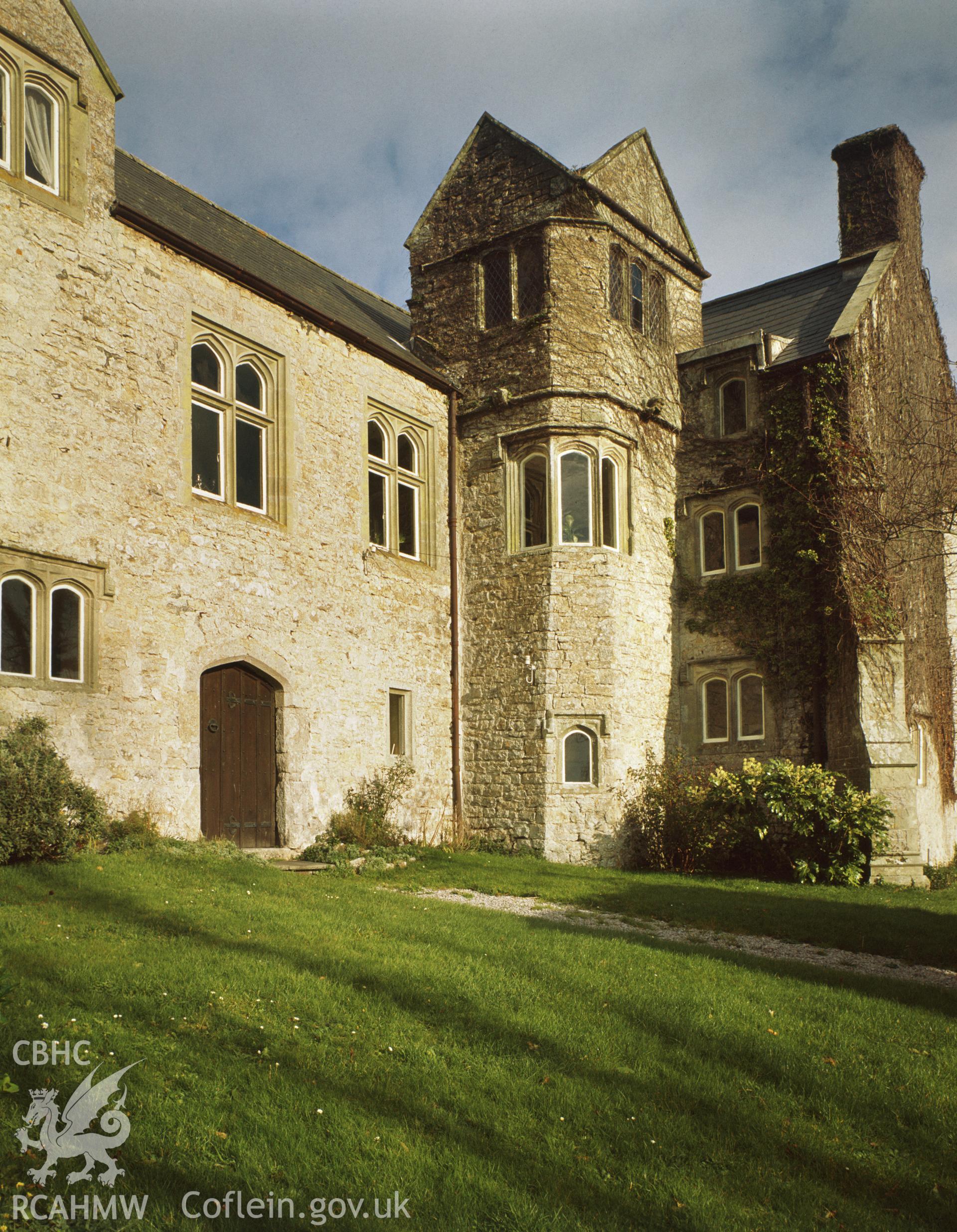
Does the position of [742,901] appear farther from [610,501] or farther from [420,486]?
[420,486]

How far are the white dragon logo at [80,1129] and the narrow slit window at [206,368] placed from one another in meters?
10.7

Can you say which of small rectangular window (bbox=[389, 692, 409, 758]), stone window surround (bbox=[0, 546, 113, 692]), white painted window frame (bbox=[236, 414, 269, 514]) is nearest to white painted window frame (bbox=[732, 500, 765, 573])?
small rectangular window (bbox=[389, 692, 409, 758])

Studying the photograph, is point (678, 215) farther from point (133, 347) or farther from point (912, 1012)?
point (912, 1012)

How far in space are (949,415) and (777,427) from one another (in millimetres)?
7165

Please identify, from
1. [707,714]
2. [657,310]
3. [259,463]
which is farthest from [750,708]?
[259,463]

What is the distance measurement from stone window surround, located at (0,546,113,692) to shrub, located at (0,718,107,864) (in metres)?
0.55

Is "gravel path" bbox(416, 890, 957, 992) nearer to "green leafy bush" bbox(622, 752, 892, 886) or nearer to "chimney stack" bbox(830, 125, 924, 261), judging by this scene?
"green leafy bush" bbox(622, 752, 892, 886)

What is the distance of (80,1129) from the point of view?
4684mm

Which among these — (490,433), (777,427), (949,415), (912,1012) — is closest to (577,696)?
(490,433)

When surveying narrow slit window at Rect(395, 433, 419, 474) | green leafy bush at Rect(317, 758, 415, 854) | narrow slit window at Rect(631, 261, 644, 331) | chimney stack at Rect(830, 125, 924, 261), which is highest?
chimney stack at Rect(830, 125, 924, 261)

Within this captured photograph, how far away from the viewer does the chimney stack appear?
68.9ft

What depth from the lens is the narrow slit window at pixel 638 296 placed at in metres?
19.5

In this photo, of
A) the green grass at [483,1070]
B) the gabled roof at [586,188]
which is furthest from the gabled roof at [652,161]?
the green grass at [483,1070]

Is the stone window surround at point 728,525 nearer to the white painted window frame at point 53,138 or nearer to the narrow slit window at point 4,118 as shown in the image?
the white painted window frame at point 53,138
